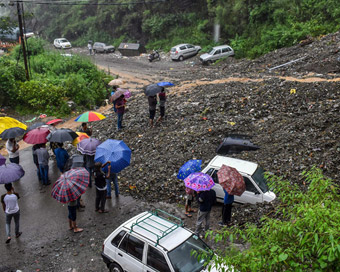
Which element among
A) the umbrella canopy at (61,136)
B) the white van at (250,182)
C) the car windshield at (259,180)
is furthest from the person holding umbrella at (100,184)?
the car windshield at (259,180)

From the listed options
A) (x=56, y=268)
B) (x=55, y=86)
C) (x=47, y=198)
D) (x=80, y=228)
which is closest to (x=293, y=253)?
(x=56, y=268)

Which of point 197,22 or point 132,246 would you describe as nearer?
point 132,246

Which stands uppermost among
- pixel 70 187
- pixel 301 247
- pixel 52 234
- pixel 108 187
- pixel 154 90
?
pixel 301 247

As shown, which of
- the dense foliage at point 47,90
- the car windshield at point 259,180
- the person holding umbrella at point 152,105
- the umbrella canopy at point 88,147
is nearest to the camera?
the car windshield at point 259,180

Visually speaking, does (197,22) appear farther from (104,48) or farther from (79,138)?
(79,138)

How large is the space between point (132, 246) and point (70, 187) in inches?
90.2

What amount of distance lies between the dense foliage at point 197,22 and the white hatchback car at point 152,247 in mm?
23823

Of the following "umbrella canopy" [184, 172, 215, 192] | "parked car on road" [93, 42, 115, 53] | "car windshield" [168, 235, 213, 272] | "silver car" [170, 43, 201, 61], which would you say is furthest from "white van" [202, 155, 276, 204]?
"parked car on road" [93, 42, 115, 53]

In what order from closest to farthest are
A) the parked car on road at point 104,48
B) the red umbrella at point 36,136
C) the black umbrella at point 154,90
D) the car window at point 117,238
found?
1. the car window at point 117,238
2. the red umbrella at point 36,136
3. the black umbrella at point 154,90
4. the parked car on road at point 104,48

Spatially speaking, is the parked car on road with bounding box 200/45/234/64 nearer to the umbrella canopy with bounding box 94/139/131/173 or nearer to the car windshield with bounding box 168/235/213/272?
the umbrella canopy with bounding box 94/139/131/173

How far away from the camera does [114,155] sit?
931 centimetres

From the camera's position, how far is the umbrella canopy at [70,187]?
788 centimetres

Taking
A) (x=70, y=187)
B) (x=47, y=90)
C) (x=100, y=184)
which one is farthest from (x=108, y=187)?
(x=47, y=90)

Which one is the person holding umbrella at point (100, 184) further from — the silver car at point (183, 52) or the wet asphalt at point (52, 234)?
the silver car at point (183, 52)
